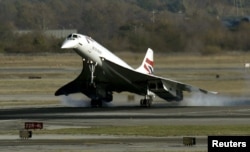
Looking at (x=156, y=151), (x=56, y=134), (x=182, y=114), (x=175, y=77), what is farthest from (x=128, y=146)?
(x=175, y=77)

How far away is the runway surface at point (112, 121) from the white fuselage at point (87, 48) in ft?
9.90

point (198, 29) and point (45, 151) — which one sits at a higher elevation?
point (198, 29)

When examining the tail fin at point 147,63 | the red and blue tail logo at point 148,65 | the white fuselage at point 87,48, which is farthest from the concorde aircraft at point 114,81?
the red and blue tail logo at point 148,65

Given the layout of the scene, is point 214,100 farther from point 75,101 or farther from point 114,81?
point 75,101

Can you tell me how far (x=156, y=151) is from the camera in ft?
100

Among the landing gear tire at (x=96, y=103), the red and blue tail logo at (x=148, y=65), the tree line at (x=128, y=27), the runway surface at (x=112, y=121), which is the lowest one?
the runway surface at (x=112, y=121)

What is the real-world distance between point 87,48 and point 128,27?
3422 centimetres

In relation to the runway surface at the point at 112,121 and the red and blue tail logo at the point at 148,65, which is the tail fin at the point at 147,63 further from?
the runway surface at the point at 112,121

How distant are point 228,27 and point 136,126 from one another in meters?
39.2

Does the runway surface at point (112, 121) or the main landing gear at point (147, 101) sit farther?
the main landing gear at point (147, 101)

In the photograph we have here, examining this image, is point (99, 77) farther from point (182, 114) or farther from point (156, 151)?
point (156, 151)

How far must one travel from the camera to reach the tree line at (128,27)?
7638cm

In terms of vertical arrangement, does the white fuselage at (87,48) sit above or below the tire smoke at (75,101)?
above

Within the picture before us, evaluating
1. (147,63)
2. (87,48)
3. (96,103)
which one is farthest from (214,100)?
(87,48)
